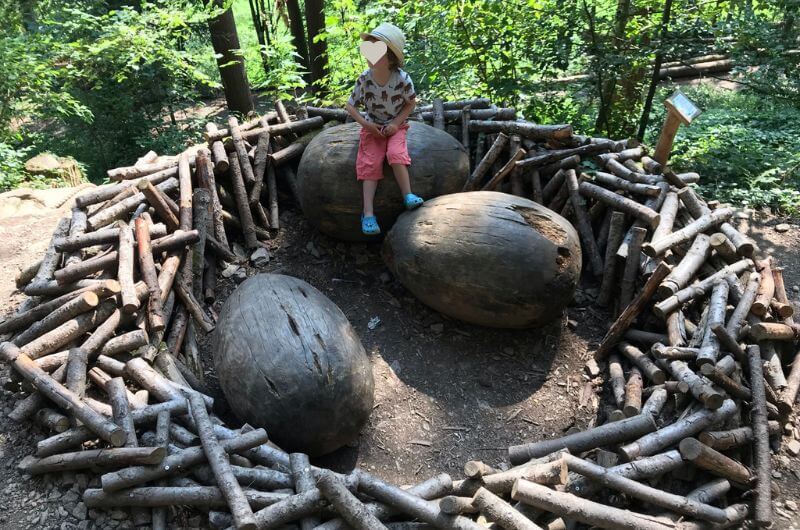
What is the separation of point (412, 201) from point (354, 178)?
2.17 ft

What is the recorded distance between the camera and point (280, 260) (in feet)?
20.1

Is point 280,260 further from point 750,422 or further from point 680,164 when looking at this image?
point 680,164

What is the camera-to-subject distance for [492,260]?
4.93 metres

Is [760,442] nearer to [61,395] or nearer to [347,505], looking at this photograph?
[347,505]

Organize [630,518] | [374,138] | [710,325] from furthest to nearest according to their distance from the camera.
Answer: [374,138] → [710,325] → [630,518]

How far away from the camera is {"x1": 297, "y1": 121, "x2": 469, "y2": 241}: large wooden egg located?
573 centimetres

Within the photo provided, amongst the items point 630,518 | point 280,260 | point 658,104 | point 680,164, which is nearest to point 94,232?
point 280,260

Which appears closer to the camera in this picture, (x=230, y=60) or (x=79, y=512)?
(x=79, y=512)

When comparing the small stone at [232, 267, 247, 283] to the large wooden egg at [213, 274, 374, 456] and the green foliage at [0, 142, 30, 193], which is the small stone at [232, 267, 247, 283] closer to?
the large wooden egg at [213, 274, 374, 456]

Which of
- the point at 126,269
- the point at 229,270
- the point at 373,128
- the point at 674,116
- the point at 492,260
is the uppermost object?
the point at 373,128

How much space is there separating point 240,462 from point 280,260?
2.92m

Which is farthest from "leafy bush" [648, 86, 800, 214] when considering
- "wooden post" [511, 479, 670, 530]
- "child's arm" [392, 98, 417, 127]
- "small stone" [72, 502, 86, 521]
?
"small stone" [72, 502, 86, 521]

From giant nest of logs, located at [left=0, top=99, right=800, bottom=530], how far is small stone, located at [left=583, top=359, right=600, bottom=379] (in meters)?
0.10

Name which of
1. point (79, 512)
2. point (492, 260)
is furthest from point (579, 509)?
point (79, 512)
